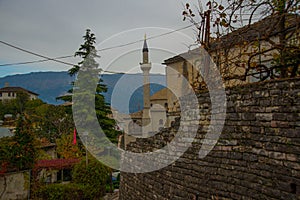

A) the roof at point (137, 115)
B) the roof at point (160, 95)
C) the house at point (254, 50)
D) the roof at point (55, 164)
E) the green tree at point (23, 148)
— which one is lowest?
the roof at point (55, 164)

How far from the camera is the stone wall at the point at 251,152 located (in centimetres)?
262

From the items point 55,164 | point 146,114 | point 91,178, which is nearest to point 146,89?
point 146,114

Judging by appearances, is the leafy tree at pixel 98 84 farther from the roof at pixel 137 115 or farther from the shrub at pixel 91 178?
the shrub at pixel 91 178

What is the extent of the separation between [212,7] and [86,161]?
30.3 ft

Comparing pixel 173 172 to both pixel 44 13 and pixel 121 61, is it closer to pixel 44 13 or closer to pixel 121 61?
pixel 121 61

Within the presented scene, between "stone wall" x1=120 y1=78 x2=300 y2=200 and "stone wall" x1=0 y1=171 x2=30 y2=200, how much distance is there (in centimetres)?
767

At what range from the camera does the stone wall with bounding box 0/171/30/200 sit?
951 cm

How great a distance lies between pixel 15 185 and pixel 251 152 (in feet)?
31.1

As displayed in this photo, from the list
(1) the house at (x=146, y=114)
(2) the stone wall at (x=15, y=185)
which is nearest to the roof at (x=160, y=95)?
(1) the house at (x=146, y=114)

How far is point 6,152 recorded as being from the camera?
9.59m

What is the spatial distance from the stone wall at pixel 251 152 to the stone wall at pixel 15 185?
302 inches

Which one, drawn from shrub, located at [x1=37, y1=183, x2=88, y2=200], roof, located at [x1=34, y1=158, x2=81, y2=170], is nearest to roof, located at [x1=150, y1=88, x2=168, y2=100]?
roof, located at [x1=34, y1=158, x2=81, y2=170]

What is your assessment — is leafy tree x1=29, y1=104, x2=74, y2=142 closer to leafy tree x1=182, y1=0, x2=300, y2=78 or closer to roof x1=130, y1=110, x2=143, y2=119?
roof x1=130, y1=110, x2=143, y2=119

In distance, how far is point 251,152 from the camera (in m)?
3.05
